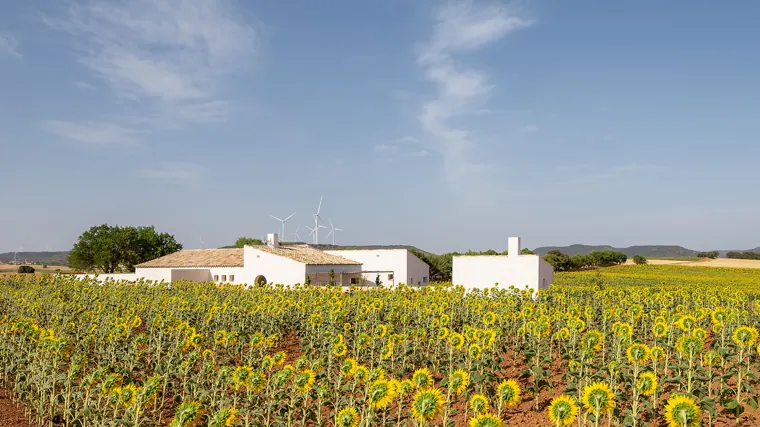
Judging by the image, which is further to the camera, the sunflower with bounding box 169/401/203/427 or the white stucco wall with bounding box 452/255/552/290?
the white stucco wall with bounding box 452/255/552/290

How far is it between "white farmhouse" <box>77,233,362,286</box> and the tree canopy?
30540 mm

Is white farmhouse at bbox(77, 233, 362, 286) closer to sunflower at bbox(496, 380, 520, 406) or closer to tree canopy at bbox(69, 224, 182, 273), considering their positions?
tree canopy at bbox(69, 224, 182, 273)

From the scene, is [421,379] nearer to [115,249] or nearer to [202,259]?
[202,259]

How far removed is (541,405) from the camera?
10.7 m

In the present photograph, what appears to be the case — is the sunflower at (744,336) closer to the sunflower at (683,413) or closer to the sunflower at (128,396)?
the sunflower at (683,413)

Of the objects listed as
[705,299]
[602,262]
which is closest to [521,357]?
[705,299]

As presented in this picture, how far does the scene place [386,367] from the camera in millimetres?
12633

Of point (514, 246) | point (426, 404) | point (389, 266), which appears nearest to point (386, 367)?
point (426, 404)

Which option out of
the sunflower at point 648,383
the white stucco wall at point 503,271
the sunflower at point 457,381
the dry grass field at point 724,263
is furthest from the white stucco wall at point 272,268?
the dry grass field at point 724,263

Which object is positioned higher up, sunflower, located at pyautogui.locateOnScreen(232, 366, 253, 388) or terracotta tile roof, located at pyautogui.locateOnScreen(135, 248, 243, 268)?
terracotta tile roof, located at pyautogui.locateOnScreen(135, 248, 243, 268)

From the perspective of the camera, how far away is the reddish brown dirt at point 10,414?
1093 centimetres

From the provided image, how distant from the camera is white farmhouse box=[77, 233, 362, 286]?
50.2 m

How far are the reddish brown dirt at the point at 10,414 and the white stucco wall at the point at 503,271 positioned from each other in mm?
27283

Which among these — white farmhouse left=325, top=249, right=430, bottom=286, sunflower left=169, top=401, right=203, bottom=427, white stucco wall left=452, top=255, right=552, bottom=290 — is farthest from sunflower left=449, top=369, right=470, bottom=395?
white farmhouse left=325, top=249, right=430, bottom=286
